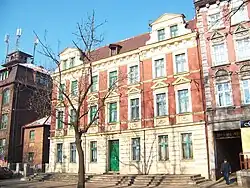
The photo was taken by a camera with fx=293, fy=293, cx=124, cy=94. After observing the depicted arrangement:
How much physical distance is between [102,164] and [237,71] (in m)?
14.3

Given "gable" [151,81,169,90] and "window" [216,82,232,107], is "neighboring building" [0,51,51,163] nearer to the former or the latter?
"gable" [151,81,169,90]

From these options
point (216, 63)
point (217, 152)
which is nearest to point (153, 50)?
point (216, 63)

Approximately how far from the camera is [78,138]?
18266mm

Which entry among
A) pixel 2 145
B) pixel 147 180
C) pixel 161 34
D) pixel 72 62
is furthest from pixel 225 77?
pixel 2 145

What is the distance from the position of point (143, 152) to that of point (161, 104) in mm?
4377

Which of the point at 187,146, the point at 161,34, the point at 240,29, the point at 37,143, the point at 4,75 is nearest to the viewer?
the point at 240,29

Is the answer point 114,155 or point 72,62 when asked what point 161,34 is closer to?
point 72,62

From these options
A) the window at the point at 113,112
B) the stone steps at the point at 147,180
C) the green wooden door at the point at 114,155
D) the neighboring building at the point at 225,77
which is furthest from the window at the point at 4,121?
the neighboring building at the point at 225,77

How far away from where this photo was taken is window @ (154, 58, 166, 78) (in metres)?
25.8

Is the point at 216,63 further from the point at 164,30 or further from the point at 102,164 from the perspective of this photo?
the point at 102,164

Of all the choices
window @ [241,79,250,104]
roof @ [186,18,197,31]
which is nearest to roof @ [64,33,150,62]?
roof @ [186,18,197,31]

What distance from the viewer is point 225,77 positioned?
72.9 feet

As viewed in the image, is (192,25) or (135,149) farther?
(192,25)

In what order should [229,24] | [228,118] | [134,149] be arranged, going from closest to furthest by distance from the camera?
[228,118] → [229,24] → [134,149]
